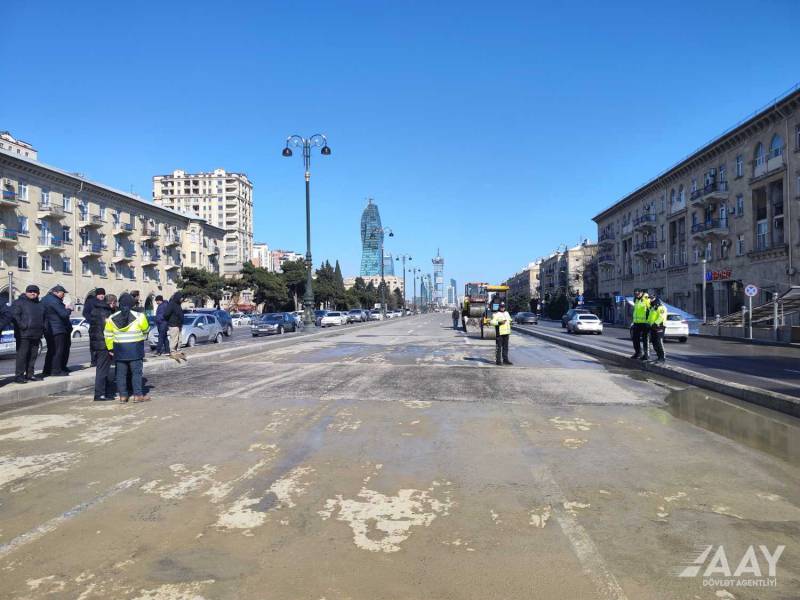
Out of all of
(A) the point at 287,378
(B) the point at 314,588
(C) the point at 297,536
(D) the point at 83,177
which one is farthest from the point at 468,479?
(D) the point at 83,177

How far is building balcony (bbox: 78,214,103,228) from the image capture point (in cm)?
5704

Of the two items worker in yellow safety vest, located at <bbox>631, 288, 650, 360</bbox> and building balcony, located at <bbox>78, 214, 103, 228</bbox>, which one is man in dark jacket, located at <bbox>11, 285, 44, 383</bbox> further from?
building balcony, located at <bbox>78, 214, 103, 228</bbox>

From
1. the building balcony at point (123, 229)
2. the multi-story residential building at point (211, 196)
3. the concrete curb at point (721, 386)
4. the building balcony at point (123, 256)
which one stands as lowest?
the concrete curb at point (721, 386)

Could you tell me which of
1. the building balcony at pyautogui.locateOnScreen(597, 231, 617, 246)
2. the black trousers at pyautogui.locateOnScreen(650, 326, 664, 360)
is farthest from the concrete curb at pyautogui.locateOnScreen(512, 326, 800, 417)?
the building balcony at pyautogui.locateOnScreen(597, 231, 617, 246)

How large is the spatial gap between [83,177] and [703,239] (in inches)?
2349

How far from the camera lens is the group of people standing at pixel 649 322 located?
13961 mm

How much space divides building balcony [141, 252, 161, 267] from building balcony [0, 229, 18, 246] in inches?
725

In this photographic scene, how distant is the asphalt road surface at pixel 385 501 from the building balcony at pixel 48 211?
2012 inches

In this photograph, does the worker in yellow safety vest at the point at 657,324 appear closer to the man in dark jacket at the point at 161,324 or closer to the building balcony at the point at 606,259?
the man in dark jacket at the point at 161,324

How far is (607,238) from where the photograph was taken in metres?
82.5

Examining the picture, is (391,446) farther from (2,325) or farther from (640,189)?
(640,189)

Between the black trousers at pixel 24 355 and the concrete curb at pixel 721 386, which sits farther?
the black trousers at pixel 24 355

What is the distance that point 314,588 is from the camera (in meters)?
3.29

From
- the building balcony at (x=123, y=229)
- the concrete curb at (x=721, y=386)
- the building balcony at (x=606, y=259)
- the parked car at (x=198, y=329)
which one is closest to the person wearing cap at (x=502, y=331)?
the concrete curb at (x=721, y=386)
